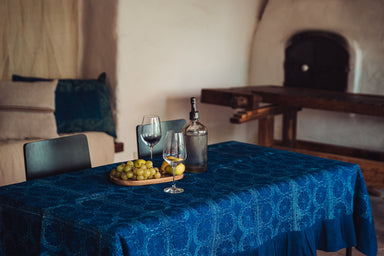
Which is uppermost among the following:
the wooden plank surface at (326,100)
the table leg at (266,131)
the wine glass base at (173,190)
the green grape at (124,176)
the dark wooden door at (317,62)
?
the dark wooden door at (317,62)

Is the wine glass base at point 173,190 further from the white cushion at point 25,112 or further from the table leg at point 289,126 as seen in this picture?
the table leg at point 289,126

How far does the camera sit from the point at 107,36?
13.5 ft

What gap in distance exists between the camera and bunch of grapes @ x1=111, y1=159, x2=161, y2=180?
185cm

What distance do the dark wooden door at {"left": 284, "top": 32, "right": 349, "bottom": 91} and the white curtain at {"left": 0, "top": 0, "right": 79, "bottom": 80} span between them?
223 centimetres

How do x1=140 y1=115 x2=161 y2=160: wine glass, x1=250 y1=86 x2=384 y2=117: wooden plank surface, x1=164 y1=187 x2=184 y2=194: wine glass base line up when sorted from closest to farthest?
x1=164 y1=187 x2=184 y2=194: wine glass base < x1=140 y1=115 x2=161 y2=160: wine glass < x1=250 y1=86 x2=384 y2=117: wooden plank surface

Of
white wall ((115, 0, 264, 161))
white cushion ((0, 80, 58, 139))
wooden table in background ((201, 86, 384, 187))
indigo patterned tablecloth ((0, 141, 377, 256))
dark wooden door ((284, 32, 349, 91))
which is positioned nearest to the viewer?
indigo patterned tablecloth ((0, 141, 377, 256))

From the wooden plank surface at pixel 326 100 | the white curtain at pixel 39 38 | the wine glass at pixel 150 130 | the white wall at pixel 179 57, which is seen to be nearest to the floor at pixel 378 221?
the wooden plank surface at pixel 326 100

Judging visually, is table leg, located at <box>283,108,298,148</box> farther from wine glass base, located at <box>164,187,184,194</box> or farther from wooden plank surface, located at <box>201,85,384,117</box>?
wine glass base, located at <box>164,187,184,194</box>

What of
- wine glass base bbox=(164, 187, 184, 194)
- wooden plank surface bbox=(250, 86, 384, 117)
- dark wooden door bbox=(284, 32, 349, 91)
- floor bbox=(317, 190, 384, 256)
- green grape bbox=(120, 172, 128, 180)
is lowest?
floor bbox=(317, 190, 384, 256)

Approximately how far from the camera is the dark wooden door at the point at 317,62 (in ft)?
15.2

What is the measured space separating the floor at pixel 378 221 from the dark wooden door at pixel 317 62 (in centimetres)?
114

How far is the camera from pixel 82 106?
383 centimetres

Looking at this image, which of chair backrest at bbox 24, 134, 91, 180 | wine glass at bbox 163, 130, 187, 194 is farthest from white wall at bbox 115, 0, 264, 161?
wine glass at bbox 163, 130, 187, 194

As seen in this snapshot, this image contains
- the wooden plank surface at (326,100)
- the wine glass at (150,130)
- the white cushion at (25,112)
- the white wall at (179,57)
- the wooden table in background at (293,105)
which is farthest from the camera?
the white wall at (179,57)
